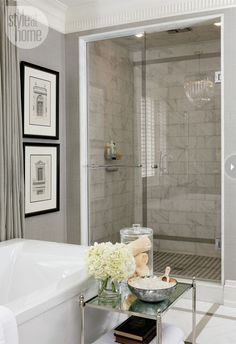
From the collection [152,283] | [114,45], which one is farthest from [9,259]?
[114,45]

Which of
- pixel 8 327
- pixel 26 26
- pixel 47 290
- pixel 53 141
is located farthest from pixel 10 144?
pixel 8 327

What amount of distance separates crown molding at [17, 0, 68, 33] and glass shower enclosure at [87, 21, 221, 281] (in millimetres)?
380

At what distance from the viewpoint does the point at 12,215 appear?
3193 mm

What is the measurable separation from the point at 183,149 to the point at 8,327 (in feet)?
11.7

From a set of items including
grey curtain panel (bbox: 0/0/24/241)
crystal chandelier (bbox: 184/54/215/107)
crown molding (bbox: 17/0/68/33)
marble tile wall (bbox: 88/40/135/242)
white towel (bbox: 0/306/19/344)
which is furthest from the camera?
crystal chandelier (bbox: 184/54/215/107)

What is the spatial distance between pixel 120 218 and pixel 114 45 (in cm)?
170

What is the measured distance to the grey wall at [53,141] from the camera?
370cm

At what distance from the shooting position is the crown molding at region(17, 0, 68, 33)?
3.70 metres

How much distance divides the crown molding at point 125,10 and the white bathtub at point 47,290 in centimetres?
221

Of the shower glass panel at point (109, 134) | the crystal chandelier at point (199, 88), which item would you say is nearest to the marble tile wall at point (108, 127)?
the shower glass panel at point (109, 134)

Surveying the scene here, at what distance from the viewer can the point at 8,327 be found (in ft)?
5.22

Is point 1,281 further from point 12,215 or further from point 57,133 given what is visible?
point 57,133

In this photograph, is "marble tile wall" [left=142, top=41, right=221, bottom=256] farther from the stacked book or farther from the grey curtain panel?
the stacked book

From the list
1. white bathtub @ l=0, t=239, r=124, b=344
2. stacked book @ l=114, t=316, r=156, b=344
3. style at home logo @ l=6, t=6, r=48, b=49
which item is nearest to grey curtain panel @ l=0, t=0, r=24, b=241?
style at home logo @ l=6, t=6, r=48, b=49
